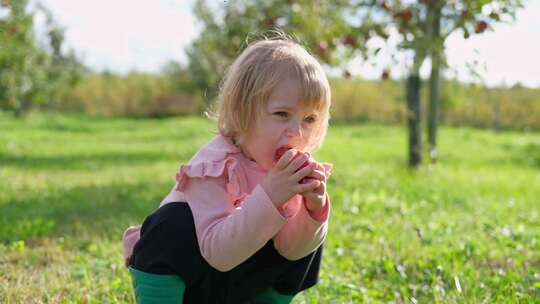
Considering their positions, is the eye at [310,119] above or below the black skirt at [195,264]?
above

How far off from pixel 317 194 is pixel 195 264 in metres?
Answer: 0.47

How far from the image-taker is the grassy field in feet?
9.46

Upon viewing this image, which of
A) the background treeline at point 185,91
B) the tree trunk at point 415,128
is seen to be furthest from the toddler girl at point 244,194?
the background treeline at point 185,91

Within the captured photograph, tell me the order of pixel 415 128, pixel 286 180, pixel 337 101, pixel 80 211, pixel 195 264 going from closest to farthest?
pixel 286 180 < pixel 195 264 < pixel 80 211 < pixel 415 128 < pixel 337 101

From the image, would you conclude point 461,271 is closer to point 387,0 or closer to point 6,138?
point 387,0

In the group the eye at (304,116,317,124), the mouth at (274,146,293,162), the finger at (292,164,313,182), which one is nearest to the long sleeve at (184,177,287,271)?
the finger at (292,164,313,182)

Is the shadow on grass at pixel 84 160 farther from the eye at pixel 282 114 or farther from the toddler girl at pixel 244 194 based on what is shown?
the eye at pixel 282 114

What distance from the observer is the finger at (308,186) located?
6.01 ft

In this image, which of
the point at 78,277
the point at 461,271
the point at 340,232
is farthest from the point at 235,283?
the point at 340,232

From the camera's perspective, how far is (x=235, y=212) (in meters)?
1.86

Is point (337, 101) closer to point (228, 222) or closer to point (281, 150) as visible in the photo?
point (281, 150)

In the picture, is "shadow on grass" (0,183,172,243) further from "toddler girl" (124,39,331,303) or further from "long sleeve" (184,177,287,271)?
"long sleeve" (184,177,287,271)

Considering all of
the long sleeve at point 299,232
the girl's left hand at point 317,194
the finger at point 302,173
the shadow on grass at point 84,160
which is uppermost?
the finger at point 302,173

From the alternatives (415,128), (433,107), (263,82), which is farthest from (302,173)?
(433,107)
